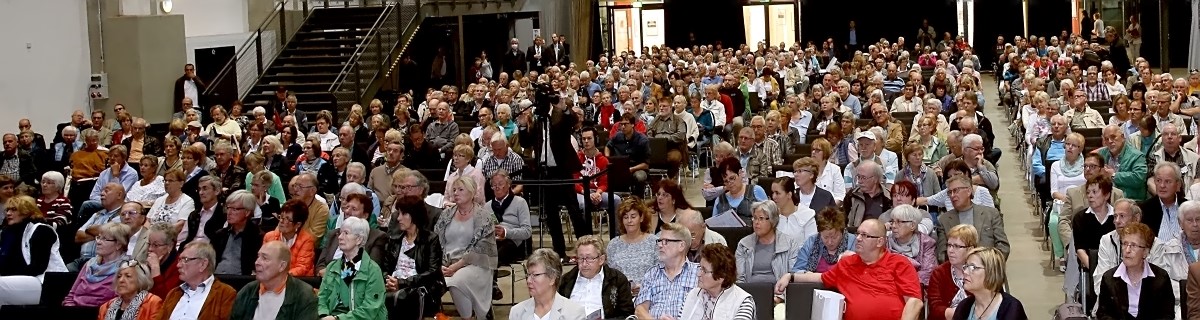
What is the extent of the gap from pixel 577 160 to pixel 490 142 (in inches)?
26.5

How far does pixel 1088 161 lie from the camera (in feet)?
30.1

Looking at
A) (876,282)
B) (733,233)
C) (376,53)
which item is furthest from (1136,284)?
(376,53)

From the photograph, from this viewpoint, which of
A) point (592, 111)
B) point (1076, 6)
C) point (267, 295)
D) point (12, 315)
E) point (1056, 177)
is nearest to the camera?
point (267, 295)

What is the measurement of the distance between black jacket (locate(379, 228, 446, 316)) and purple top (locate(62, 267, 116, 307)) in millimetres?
1417

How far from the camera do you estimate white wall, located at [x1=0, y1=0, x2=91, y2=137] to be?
1780cm

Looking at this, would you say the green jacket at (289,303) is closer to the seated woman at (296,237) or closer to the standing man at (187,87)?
the seated woman at (296,237)

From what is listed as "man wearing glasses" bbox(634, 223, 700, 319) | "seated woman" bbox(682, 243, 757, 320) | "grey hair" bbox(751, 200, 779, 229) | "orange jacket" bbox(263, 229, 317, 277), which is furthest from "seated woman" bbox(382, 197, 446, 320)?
"seated woman" bbox(682, 243, 757, 320)

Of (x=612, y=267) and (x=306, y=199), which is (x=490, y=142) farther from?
(x=612, y=267)

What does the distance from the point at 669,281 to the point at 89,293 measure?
10.3 ft

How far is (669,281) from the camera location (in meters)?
7.04

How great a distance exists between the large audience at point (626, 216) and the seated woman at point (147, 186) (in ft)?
0.05

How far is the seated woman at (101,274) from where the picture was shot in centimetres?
804

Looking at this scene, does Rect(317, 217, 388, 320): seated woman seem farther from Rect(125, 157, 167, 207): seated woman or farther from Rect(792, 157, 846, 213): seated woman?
Rect(125, 157, 167, 207): seated woman

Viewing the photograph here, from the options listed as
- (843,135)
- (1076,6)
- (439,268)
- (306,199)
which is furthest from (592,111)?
(1076,6)
